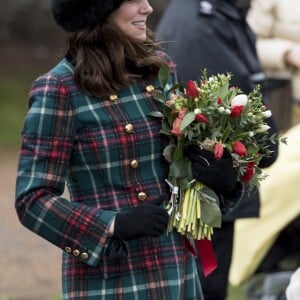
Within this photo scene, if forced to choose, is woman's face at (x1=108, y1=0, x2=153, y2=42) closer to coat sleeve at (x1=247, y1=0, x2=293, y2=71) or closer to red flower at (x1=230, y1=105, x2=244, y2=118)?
red flower at (x1=230, y1=105, x2=244, y2=118)

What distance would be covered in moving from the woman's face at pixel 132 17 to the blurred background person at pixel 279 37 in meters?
2.66

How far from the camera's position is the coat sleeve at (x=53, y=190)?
9.78ft

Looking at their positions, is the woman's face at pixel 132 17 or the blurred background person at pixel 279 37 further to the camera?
the blurred background person at pixel 279 37

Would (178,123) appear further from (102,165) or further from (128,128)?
(102,165)

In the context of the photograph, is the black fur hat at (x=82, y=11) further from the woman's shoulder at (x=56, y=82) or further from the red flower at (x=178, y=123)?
the red flower at (x=178, y=123)

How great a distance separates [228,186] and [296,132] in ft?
6.92

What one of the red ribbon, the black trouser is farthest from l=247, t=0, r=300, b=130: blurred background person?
the red ribbon

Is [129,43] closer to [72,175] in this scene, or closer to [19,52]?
[72,175]

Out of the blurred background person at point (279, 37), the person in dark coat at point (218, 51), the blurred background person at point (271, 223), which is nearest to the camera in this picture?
the person in dark coat at point (218, 51)

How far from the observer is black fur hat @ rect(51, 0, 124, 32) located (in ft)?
10.2

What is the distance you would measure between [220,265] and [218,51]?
950 mm

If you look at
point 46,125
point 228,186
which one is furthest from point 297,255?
point 46,125

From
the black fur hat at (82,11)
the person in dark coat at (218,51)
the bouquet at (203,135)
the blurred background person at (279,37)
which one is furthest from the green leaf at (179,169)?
the blurred background person at (279,37)

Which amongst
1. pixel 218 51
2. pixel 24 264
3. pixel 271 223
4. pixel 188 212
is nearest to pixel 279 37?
pixel 271 223
